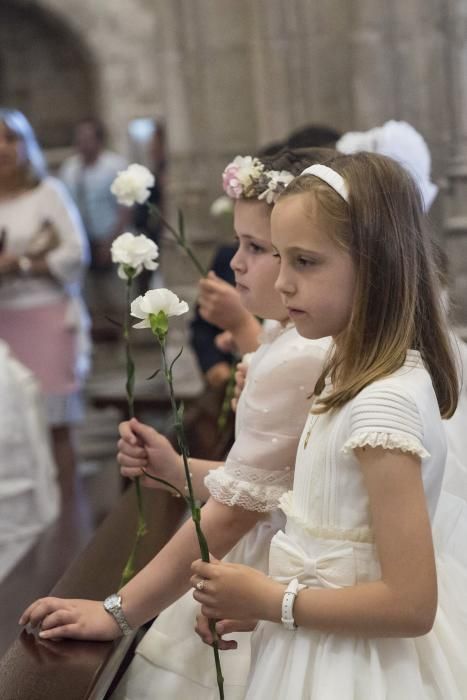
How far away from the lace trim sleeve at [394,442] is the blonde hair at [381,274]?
0.11m

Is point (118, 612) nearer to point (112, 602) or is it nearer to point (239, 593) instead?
point (112, 602)

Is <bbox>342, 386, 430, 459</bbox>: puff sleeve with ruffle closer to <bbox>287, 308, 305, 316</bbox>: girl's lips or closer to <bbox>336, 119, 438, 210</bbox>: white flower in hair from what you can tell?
<bbox>287, 308, 305, 316</bbox>: girl's lips

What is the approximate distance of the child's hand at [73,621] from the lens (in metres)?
2.04

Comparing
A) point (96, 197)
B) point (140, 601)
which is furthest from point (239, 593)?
point (96, 197)

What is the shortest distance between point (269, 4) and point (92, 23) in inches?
221

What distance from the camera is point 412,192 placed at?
6.07ft

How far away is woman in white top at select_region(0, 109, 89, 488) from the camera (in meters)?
6.07

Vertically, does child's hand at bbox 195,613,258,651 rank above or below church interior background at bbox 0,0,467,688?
above

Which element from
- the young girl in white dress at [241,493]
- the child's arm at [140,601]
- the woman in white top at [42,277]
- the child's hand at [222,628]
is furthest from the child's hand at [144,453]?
the woman in white top at [42,277]

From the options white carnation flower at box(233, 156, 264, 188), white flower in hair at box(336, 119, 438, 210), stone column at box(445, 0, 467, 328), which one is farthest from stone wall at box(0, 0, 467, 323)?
white carnation flower at box(233, 156, 264, 188)

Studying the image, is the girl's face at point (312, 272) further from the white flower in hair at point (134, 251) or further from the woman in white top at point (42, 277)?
the woman in white top at point (42, 277)

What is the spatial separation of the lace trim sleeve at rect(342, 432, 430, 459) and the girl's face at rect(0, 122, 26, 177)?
4.65 metres

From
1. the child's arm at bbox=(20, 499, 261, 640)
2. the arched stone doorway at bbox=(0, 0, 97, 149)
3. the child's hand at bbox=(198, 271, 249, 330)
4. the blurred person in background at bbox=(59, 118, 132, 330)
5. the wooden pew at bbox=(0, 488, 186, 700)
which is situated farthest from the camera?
the arched stone doorway at bbox=(0, 0, 97, 149)

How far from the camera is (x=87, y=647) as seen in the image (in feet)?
6.61
